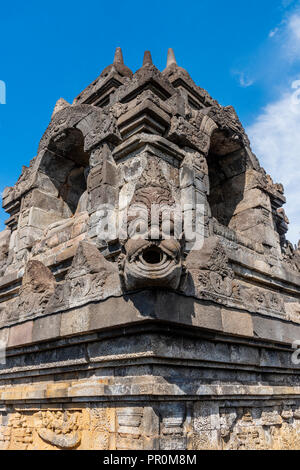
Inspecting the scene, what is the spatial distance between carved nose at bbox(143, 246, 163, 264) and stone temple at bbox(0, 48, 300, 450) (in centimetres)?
2

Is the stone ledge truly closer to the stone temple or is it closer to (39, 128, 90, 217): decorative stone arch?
the stone temple

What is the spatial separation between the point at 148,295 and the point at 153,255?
38 centimetres

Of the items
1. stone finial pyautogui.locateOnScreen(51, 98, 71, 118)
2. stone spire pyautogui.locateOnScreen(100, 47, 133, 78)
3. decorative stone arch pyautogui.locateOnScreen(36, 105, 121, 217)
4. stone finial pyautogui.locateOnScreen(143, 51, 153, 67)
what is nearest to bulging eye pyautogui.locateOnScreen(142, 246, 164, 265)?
decorative stone arch pyautogui.locateOnScreen(36, 105, 121, 217)

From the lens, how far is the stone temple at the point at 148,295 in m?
3.46

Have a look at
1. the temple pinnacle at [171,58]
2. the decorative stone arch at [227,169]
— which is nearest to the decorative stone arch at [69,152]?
the temple pinnacle at [171,58]

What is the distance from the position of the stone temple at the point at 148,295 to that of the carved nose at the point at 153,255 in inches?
0.8

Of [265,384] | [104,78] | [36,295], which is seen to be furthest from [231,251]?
[104,78]

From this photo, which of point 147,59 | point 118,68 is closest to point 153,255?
point 147,59

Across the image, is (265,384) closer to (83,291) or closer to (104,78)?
(83,291)

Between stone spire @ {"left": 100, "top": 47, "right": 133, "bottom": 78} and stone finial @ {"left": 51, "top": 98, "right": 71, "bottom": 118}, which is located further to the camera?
stone finial @ {"left": 51, "top": 98, "right": 71, "bottom": 118}

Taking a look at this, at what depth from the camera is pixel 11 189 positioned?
8297 mm

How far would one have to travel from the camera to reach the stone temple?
3455 mm

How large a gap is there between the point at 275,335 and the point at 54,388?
9.41 ft

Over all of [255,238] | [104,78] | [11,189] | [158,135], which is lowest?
[255,238]
